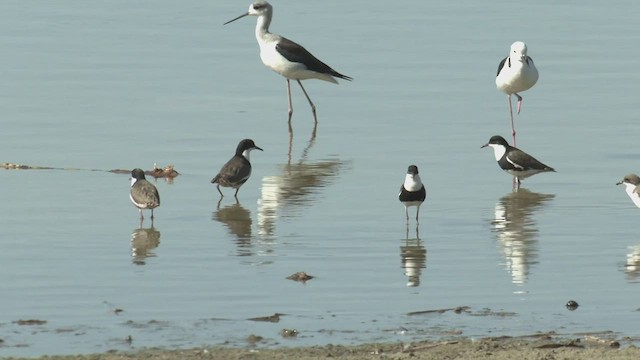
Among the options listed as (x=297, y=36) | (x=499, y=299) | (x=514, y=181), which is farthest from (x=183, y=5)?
(x=499, y=299)

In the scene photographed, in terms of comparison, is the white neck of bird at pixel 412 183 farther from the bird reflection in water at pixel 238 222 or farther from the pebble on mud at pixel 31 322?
the pebble on mud at pixel 31 322

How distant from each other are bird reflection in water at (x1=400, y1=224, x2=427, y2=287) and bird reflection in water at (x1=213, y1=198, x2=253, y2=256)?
4.06ft

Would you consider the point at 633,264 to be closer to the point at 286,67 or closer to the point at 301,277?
the point at 301,277

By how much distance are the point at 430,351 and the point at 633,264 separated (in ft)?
11.1

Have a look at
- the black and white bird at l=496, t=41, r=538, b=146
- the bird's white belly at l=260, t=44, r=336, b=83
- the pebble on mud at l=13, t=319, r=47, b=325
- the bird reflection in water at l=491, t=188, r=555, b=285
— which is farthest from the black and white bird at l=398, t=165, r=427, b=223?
the bird's white belly at l=260, t=44, r=336, b=83

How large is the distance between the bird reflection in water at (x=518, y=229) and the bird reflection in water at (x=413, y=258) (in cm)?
65

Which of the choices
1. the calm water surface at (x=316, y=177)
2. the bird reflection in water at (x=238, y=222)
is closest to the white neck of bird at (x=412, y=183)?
the calm water surface at (x=316, y=177)

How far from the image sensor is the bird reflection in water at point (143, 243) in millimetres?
12406

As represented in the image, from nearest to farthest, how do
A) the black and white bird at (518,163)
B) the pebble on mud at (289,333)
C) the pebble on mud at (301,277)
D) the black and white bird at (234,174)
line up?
1. the pebble on mud at (289,333)
2. the pebble on mud at (301,277)
3. the black and white bird at (234,174)
4. the black and white bird at (518,163)

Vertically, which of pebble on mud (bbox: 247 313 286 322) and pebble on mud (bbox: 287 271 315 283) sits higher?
pebble on mud (bbox: 287 271 315 283)

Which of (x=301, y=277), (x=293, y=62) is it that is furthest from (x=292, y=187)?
(x=293, y=62)

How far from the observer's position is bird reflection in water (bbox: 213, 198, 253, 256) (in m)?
12.9

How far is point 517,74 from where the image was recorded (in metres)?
19.4

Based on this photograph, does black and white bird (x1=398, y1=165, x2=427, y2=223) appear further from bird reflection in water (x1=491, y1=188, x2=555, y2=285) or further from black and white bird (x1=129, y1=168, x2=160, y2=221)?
black and white bird (x1=129, y1=168, x2=160, y2=221)
